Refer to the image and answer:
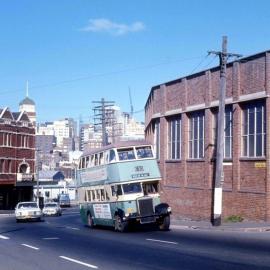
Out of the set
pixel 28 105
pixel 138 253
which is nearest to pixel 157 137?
pixel 138 253

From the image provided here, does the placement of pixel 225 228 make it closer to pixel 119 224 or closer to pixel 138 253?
pixel 119 224

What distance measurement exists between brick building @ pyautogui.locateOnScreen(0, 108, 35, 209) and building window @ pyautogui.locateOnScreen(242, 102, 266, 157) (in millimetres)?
54035

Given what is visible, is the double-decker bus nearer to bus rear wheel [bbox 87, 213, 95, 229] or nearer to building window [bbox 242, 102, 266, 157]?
bus rear wheel [bbox 87, 213, 95, 229]

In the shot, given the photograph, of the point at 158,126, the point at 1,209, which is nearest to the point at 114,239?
the point at 158,126

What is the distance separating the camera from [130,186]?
28969mm

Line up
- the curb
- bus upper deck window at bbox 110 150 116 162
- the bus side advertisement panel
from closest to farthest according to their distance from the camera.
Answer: the curb < bus upper deck window at bbox 110 150 116 162 < the bus side advertisement panel

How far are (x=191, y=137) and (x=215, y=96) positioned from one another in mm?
4981

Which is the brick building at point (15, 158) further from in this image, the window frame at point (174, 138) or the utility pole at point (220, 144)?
the utility pole at point (220, 144)

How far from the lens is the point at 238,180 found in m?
36.1

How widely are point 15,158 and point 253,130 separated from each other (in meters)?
57.8

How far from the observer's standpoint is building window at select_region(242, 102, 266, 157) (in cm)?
3419

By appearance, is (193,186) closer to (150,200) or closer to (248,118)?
(248,118)

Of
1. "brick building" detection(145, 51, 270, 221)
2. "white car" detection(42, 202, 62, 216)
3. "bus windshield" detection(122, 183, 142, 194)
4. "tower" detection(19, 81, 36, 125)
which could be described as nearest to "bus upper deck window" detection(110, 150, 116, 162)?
"bus windshield" detection(122, 183, 142, 194)

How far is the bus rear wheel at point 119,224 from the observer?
29.1 m
